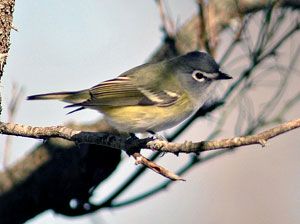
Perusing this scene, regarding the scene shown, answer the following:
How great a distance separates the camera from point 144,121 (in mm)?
3469

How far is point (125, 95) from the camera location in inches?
148

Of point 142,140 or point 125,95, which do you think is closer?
point 142,140

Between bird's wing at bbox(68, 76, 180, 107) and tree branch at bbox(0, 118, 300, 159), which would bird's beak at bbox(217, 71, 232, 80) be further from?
tree branch at bbox(0, 118, 300, 159)

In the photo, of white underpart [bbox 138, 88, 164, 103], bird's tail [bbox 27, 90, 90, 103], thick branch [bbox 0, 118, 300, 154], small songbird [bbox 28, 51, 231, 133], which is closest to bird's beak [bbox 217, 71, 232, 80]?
small songbird [bbox 28, 51, 231, 133]

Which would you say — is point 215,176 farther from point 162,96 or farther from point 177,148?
point 177,148

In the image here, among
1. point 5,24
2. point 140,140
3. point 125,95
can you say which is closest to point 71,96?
point 125,95

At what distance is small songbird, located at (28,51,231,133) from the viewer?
3.47 m

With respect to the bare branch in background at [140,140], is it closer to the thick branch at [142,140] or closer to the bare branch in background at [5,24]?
the thick branch at [142,140]

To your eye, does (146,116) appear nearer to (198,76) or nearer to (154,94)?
(154,94)

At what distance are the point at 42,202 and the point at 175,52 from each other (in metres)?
1.25

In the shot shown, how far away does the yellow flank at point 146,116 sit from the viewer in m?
3.45

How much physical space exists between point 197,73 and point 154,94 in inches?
13.0

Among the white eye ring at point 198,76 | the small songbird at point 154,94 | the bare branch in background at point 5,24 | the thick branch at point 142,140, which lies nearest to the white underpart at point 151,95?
the small songbird at point 154,94

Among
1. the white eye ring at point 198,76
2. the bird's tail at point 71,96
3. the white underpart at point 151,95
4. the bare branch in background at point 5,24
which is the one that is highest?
the bare branch in background at point 5,24
